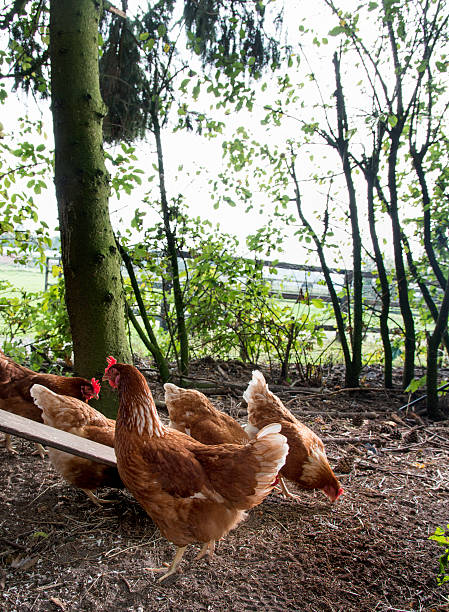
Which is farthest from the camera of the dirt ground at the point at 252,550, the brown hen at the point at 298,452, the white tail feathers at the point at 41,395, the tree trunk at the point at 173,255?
the tree trunk at the point at 173,255

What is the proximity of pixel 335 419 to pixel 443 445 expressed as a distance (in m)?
0.95

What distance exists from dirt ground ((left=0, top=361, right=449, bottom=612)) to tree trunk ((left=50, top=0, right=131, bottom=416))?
89 centimetres

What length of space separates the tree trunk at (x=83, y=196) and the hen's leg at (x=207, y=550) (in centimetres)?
132

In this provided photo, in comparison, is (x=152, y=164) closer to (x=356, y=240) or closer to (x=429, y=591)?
(x=356, y=240)

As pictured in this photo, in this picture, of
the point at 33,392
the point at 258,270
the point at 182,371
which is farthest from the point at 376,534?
Result: the point at 258,270

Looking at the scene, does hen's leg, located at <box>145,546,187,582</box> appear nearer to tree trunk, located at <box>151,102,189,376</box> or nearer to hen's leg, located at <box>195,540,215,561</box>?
hen's leg, located at <box>195,540,215,561</box>

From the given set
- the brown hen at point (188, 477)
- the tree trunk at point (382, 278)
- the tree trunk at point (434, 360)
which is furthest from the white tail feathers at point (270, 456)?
the tree trunk at point (382, 278)

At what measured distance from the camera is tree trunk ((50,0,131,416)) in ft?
8.68

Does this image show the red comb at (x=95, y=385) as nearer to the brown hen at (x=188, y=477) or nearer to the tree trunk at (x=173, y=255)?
the brown hen at (x=188, y=477)

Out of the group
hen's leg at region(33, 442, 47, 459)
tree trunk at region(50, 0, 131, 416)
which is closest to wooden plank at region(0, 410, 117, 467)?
tree trunk at region(50, 0, 131, 416)

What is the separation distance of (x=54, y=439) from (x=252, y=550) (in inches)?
42.3

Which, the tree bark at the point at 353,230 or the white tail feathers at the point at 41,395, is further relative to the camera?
the tree bark at the point at 353,230

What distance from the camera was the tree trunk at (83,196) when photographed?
264 cm

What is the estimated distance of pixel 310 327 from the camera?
4.78 m
